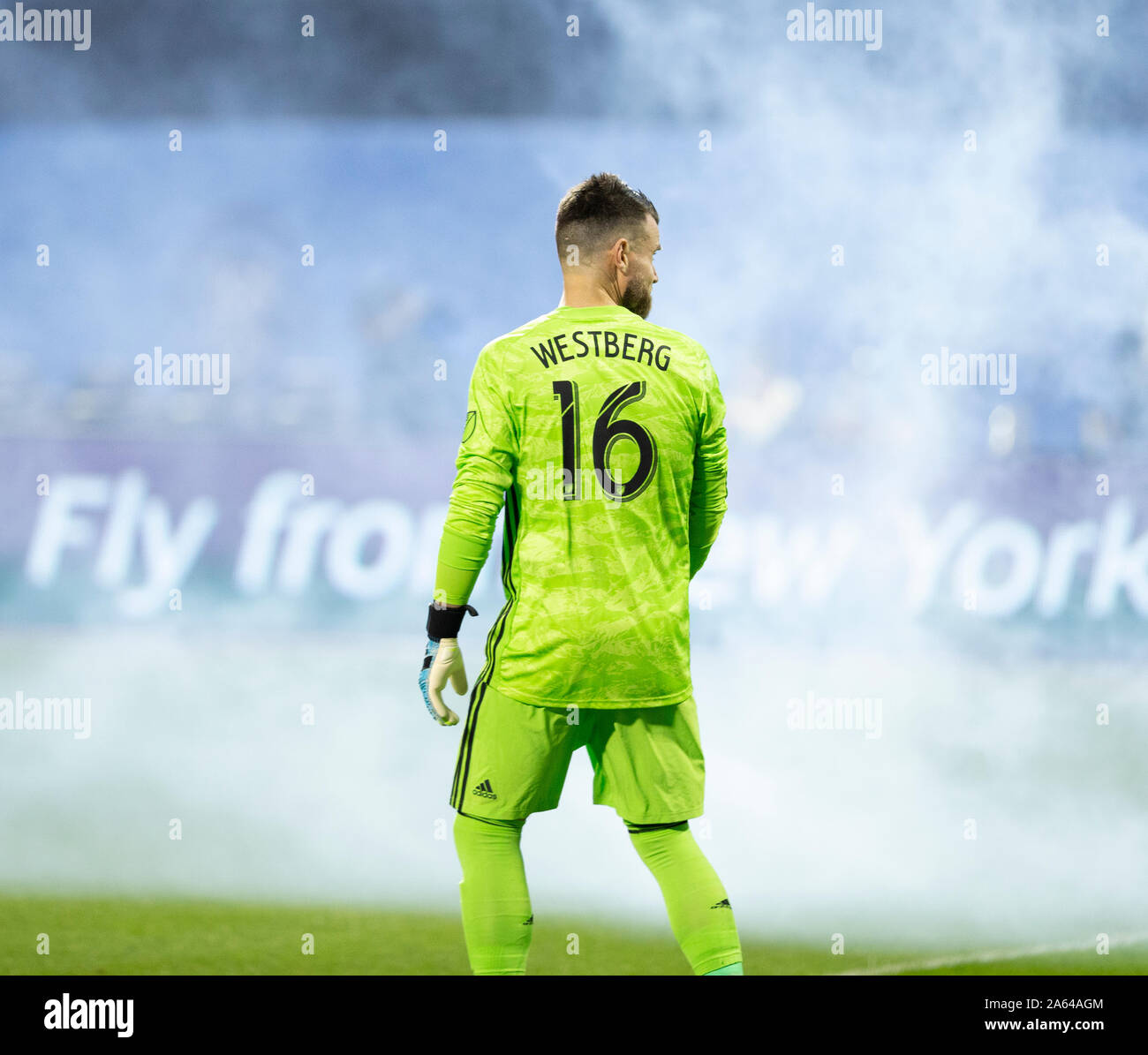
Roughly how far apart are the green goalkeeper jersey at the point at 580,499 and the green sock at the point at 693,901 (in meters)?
0.29

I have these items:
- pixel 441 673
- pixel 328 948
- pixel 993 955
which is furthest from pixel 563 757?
pixel 993 955

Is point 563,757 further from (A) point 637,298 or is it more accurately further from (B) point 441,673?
(A) point 637,298

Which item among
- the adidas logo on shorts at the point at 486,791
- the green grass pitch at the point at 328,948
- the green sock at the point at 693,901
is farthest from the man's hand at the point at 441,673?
the green grass pitch at the point at 328,948

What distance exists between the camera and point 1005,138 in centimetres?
339

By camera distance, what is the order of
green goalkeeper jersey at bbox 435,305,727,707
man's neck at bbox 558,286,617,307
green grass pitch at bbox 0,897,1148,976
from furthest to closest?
green grass pitch at bbox 0,897,1148,976
man's neck at bbox 558,286,617,307
green goalkeeper jersey at bbox 435,305,727,707

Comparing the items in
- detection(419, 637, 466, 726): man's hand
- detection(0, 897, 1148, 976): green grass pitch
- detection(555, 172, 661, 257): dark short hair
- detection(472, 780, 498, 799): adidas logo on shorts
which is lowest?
detection(0, 897, 1148, 976): green grass pitch

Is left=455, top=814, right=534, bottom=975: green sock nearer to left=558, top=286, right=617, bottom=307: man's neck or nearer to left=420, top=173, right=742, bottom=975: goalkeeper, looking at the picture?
left=420, top=173, right=742, bottom=975: goalkeeper

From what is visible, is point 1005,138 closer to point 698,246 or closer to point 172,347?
point 698,246

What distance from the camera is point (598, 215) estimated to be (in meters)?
2.22

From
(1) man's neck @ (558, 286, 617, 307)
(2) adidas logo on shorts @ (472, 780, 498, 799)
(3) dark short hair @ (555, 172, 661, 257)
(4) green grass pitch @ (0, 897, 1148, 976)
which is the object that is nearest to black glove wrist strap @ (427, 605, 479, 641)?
(2) adidas logo on shorts @ (472, 780, 498, 799)

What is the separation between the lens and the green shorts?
83.4 inches

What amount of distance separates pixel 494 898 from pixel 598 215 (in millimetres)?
1362

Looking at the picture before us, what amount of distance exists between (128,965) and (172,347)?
1791 millimetres

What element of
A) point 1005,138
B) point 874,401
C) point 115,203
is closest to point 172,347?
point 115,203
